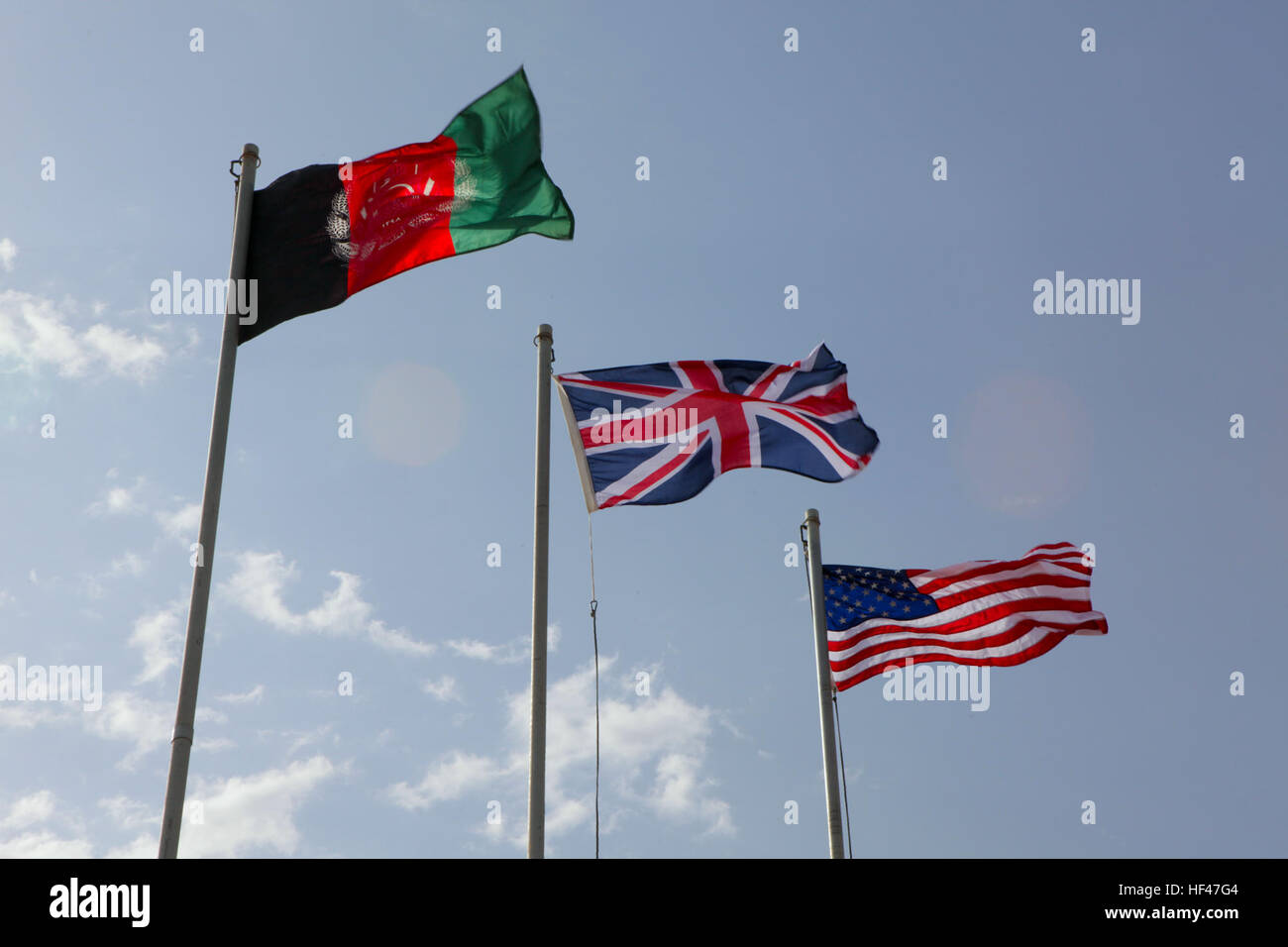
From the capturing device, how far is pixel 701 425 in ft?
67.1

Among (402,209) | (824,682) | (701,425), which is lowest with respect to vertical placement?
(824,682)

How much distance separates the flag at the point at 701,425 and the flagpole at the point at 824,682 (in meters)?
1.71

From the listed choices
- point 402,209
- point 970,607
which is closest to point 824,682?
point 970,607

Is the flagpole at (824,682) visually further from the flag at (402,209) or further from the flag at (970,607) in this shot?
the flag at (402,209)

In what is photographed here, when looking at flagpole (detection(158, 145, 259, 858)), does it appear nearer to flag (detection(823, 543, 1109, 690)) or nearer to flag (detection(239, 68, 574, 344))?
flag (detection(239, 68, 574, 344))

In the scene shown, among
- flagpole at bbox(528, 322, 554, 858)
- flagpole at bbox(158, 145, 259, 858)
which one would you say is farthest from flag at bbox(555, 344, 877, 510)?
flagpole at bbox(158, 145, 259, 858)

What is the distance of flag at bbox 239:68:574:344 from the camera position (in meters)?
16.0

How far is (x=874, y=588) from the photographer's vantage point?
22.6 m

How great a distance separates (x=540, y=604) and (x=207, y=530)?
395 cm

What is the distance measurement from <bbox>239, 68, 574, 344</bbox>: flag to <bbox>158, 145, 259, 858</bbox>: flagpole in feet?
0.94

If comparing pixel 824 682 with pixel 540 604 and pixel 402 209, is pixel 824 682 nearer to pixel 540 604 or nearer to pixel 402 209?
pixel 540 604

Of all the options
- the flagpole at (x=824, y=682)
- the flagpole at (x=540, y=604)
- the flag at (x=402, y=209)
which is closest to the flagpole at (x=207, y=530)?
the flag at (x=402, y=209)
